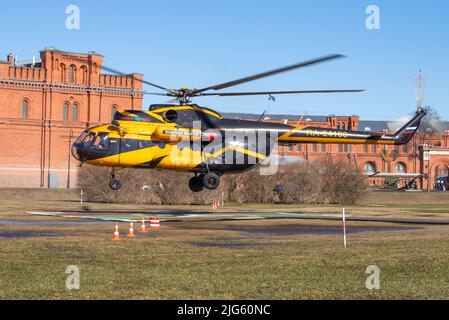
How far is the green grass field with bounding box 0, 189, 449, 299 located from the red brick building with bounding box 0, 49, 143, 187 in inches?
2249

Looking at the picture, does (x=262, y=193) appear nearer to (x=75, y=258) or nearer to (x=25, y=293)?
(x=75, y=258)

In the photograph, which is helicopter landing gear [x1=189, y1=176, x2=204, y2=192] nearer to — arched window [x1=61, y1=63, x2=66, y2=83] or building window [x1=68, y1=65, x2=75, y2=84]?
arched window [x1=61, y1=63, x2=66, y2=83]

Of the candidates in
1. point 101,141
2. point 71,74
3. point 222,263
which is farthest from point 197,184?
point 71,74

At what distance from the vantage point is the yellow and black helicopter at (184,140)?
31.5 m

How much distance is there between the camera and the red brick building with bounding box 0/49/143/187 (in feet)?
274

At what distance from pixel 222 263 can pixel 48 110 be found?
236 ft

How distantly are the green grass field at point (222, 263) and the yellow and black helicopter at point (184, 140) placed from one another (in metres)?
4.24

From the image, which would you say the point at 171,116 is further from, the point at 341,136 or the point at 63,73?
the point at 63,73

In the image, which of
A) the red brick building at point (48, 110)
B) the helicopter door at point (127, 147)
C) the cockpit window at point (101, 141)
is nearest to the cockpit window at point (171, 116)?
the helicopter door at point (127, 147)

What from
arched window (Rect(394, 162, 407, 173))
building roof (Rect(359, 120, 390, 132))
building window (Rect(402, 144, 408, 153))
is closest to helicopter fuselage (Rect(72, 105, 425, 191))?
building window (Rect(402, 144, 408, 153))

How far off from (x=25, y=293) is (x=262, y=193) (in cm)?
5356

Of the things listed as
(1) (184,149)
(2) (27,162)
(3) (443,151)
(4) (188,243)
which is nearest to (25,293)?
(4) (188,243)

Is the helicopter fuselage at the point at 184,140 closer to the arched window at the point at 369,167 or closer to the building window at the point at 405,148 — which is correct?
the arched window at the point at 369,167
